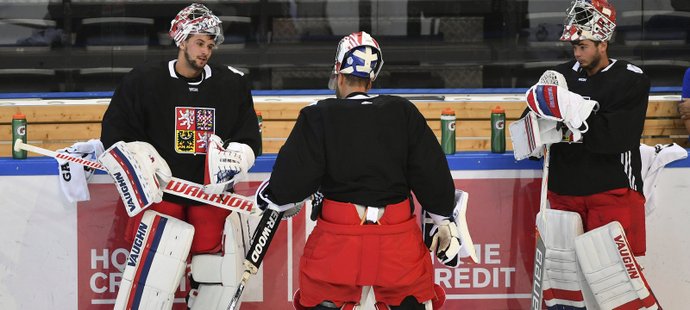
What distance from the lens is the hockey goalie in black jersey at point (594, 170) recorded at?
4.59 m

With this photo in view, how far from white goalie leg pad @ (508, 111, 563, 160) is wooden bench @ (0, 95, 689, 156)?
167cm

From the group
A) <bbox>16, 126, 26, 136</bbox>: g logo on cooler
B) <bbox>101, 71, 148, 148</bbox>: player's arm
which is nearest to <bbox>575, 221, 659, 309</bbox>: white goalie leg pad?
<bbox>101, 71, 148, 148</bbox>: player's arm

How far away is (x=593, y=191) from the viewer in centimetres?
470

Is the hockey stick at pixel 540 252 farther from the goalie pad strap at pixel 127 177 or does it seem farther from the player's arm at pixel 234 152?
the goalie pad strap at pixel 127 177

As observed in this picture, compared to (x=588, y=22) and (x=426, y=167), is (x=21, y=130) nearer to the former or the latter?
(x=426, y=167)

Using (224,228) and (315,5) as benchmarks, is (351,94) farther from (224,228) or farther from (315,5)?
(315,5)

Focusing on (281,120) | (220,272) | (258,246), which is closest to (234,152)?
(258,246)

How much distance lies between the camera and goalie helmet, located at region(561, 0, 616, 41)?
15.2 feet

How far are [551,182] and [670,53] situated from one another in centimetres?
368

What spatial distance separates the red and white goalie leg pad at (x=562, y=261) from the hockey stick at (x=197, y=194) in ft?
3.84

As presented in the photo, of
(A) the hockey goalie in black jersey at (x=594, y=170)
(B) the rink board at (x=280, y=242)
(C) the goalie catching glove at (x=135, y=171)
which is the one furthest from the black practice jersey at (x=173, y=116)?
(A) the hockey goalie in black jersey at (x=594, y=170)

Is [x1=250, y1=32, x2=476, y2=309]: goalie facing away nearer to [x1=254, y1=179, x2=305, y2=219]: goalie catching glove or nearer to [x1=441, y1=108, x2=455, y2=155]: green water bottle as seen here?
[x1=254, y1=179, x2=305, y2=219]: goalie catching glove

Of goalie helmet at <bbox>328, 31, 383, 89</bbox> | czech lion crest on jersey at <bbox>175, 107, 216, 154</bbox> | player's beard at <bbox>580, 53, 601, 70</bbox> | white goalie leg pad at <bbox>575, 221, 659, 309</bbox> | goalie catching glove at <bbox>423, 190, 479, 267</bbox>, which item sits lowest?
white goalie leg pad at <bbox>575, 221, 659, 309</bbox>

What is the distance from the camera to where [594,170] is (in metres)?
4.70
